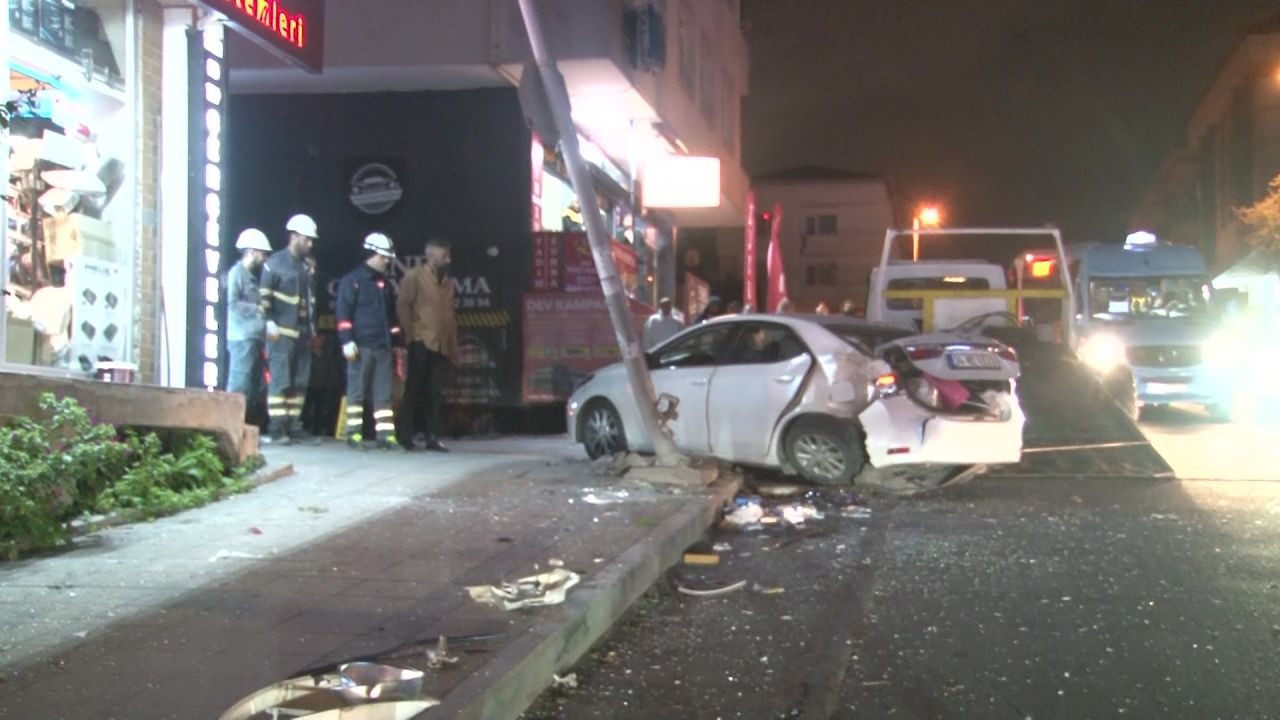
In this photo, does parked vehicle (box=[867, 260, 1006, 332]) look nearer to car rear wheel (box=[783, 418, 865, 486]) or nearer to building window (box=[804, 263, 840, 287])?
car rear wheel (box=[783, 418, 865, 486])

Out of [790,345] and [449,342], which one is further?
[449,342]

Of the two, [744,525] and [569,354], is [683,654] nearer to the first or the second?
[744,525]

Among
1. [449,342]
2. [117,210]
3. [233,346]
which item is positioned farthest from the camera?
[449,342]

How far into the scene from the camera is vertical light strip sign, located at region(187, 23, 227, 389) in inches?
386

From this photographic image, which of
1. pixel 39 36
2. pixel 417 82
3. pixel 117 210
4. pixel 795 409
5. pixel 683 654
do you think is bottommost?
pixel 683 654

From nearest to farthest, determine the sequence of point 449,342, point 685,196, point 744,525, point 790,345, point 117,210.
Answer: point 744,525 < point 117,210 < point 790,345 < point 449,342 < point 685,196

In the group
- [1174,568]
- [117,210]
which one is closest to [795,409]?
[1174,568]

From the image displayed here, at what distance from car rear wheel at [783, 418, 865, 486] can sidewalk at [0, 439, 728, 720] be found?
0.89m

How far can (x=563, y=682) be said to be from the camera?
4871 mm

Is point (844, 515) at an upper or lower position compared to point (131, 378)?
lower

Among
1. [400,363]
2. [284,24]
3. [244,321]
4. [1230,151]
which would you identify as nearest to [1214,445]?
[400,363]

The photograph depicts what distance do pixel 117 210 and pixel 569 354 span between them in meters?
6.86

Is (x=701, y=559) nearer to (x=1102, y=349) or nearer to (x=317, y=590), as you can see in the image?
(x=317, y=590)

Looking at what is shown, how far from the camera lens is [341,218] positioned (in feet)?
52.4
